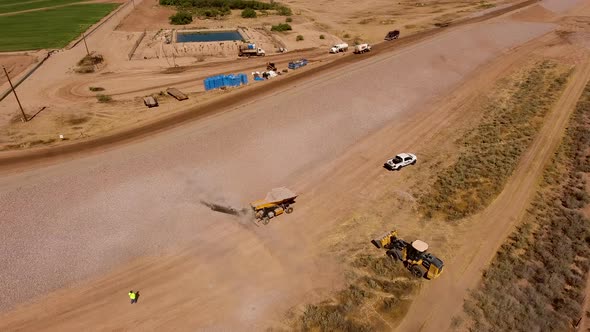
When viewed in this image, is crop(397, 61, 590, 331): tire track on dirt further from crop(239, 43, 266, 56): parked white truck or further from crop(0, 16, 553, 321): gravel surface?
crop(239, 43, 266, 56): parked white truck

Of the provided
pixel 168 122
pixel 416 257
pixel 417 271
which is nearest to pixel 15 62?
pixel 168 122

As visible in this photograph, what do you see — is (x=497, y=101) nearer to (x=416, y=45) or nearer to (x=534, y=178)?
(x=534, y=178)

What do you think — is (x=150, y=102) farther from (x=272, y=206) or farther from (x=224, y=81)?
(x=272, y=206)

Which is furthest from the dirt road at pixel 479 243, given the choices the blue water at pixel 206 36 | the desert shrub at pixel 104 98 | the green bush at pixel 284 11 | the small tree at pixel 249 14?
the small tree at pixel 249 14

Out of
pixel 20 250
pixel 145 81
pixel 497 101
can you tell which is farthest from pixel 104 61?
pixel 497 101

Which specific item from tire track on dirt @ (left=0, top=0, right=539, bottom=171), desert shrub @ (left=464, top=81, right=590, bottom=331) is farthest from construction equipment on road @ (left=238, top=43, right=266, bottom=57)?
desert shrub @ (left=464, top=81, right=590, bottom=331)
